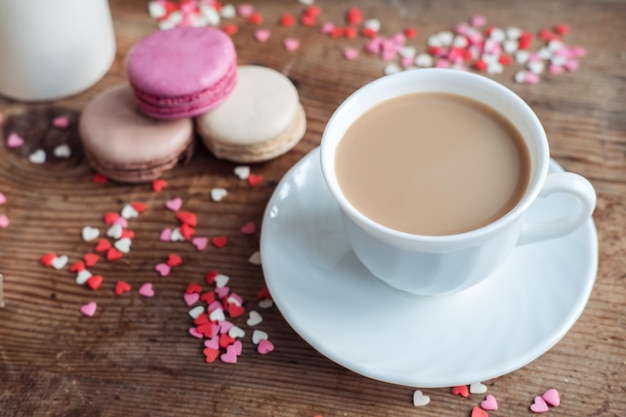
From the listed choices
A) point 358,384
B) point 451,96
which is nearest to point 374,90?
point 451,96

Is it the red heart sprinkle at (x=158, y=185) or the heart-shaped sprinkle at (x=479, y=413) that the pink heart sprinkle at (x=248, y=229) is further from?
the heart-shaped sprinkle at (x=479, y=413)

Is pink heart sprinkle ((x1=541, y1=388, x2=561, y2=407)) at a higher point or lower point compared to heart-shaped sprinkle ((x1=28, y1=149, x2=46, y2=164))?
lower

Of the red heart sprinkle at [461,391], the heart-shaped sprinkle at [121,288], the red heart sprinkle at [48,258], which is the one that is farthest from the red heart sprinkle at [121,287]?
the red heart sprinkle at [461,391]

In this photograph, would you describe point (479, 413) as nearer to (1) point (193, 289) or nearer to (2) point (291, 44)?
(1) point (193, 289)

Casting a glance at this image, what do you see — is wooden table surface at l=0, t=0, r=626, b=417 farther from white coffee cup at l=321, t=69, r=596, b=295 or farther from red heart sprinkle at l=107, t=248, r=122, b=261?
white coffee cup at l=321, t=69, r=596, b=295

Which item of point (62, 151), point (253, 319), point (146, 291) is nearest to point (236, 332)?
point (253, 319)

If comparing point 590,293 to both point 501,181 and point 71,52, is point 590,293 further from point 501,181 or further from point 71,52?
point 71,52

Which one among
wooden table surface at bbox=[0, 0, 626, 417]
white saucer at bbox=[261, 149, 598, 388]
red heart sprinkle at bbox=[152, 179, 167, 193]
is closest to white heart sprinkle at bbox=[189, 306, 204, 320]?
wooden table surface at bbox=[0, 0, 626, 417]
